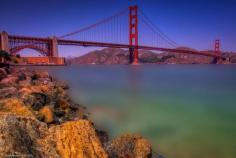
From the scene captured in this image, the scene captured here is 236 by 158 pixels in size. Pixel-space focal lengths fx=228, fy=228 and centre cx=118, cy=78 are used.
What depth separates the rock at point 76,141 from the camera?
1.96m

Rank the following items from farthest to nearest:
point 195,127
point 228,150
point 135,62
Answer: point 135,62 < point 195,127 < point 228,150

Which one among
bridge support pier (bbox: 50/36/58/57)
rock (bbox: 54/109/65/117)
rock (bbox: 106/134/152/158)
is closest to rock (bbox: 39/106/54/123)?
rock (bbox: 54/109/65/117)

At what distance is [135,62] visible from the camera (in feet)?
163

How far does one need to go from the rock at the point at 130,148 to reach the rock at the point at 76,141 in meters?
0.53

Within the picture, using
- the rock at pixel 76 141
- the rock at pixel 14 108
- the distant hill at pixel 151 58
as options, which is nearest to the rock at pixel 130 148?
the rock at pixel 76 141

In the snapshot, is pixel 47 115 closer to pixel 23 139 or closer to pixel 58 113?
pixel 58 113

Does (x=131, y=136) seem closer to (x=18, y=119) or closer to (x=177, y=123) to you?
(x=18, y=119)

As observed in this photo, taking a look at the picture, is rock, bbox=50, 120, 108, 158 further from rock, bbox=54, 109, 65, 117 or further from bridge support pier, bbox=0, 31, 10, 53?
bridge support pier, bbox=0, 31, 10, 53

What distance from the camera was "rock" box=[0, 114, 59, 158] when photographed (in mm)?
1589

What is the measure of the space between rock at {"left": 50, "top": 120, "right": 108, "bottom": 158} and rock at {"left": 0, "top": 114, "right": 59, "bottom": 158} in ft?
0.26

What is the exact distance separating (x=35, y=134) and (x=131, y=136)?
131 cm

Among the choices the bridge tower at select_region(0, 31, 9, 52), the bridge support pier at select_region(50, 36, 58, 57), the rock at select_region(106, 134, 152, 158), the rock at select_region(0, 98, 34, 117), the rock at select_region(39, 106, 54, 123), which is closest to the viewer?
the rock at select_region(106, 134, 152, 158)

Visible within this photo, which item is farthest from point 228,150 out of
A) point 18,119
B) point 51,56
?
point 51,56

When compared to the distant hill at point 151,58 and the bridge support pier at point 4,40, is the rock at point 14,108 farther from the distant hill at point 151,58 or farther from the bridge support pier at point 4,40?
the distant hill at point 151,58
